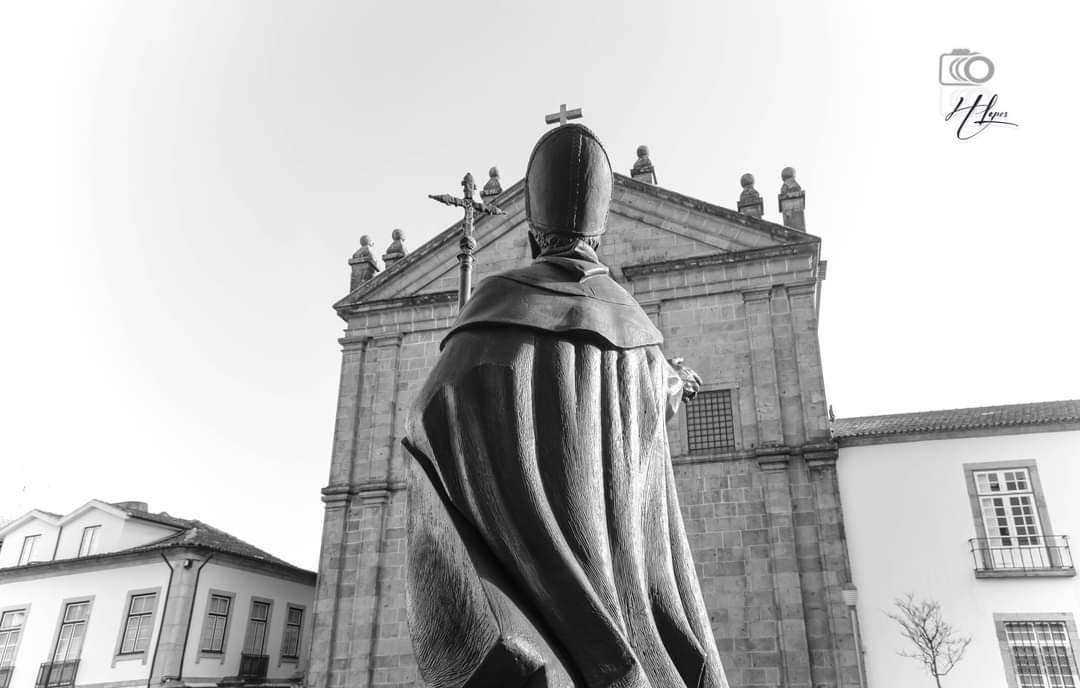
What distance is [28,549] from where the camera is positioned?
86.4 ft

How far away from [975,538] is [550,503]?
16265mm

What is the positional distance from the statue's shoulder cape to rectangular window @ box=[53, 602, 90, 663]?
2554 cm

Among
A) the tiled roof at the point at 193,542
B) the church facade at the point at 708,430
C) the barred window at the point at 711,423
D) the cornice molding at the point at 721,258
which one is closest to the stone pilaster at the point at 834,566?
the church facade at the point at 708,430

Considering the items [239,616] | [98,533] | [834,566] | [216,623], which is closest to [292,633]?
[239,616]

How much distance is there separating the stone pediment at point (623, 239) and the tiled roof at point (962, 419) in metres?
4.52

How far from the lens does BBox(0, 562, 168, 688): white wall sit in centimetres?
2252

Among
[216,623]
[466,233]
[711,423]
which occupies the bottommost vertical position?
[216,623]

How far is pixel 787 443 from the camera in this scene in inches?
683

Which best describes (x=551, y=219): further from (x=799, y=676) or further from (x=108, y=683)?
(x=108, y=683)

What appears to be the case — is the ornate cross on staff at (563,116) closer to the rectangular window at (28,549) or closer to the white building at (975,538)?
the white building at (975,538)

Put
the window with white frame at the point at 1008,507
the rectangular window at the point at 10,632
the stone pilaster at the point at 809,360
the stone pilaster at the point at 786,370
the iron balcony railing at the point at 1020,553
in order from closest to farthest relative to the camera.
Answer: the iron balcony railing at the point at 1020,553
the window with white frame at the point at 1008,507
the stone pilaster at the point at 809,360
the stone pilaster at the point at 786,370
the rectangular window at the point at 10,632

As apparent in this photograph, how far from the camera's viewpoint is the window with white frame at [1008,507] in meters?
15.9

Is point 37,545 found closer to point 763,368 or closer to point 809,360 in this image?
point 763,368

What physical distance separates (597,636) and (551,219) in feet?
4.39
